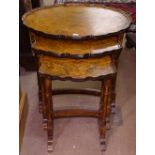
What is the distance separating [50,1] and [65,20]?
1.42 m

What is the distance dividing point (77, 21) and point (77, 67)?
24 centimetres

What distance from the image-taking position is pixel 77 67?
4.52 ft

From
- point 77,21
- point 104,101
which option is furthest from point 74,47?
point 104,101

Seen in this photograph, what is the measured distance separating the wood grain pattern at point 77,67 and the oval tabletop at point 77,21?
0.12m

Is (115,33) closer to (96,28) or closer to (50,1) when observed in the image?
(96,28)

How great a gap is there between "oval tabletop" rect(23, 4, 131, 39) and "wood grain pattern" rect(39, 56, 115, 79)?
0.12 metres

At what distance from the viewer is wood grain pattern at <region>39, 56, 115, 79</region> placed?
54.1 inches

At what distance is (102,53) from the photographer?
1354 mm

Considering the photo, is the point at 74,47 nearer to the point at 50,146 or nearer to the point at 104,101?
the point at 104,101

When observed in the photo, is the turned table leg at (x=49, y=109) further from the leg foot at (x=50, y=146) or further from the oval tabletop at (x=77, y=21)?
the oval tabletop at (x=77, y=21)

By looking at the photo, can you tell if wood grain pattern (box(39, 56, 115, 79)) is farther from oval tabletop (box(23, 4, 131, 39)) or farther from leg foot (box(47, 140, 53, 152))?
leg foot (box(47, 140, 53, 152))

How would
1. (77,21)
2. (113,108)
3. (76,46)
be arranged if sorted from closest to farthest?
(76,46), (77,21), (113,108)

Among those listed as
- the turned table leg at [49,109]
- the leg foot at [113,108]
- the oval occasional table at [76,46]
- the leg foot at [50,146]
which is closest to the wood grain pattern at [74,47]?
the oval occasional table at [76,46]
